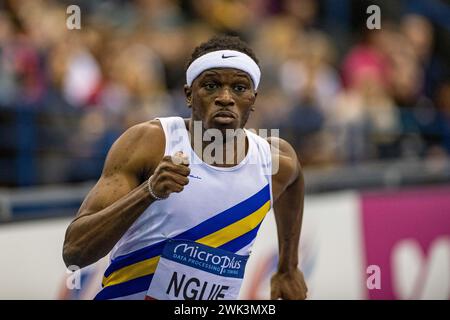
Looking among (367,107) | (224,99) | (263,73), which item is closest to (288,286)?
(224,99)

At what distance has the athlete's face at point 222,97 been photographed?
5613mm

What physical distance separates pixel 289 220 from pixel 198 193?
105cm

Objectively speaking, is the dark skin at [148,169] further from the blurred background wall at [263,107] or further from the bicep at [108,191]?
the blurred background wall at [263,107]

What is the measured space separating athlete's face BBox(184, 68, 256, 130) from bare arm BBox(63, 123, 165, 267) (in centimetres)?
31

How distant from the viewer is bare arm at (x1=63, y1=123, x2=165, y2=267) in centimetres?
523

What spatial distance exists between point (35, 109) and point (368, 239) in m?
4.14

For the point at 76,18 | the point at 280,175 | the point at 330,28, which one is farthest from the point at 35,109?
the point at 330,28

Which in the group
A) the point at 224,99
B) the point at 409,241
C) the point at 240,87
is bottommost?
the point at 224,99

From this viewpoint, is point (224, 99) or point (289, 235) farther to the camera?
point (289, 235)

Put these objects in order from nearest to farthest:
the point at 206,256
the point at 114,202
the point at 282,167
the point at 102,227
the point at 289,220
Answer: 1. the point at 102,227
2. the point at 114,202
3. the point at 206,256
4. the point at 282,167
5. the point at 289,220

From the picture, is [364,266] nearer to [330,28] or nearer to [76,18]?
[76,18]

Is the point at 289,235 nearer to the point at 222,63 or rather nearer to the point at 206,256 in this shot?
the point at 206,256

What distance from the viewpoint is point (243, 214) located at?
5938mm

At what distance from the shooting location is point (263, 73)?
12758mm
